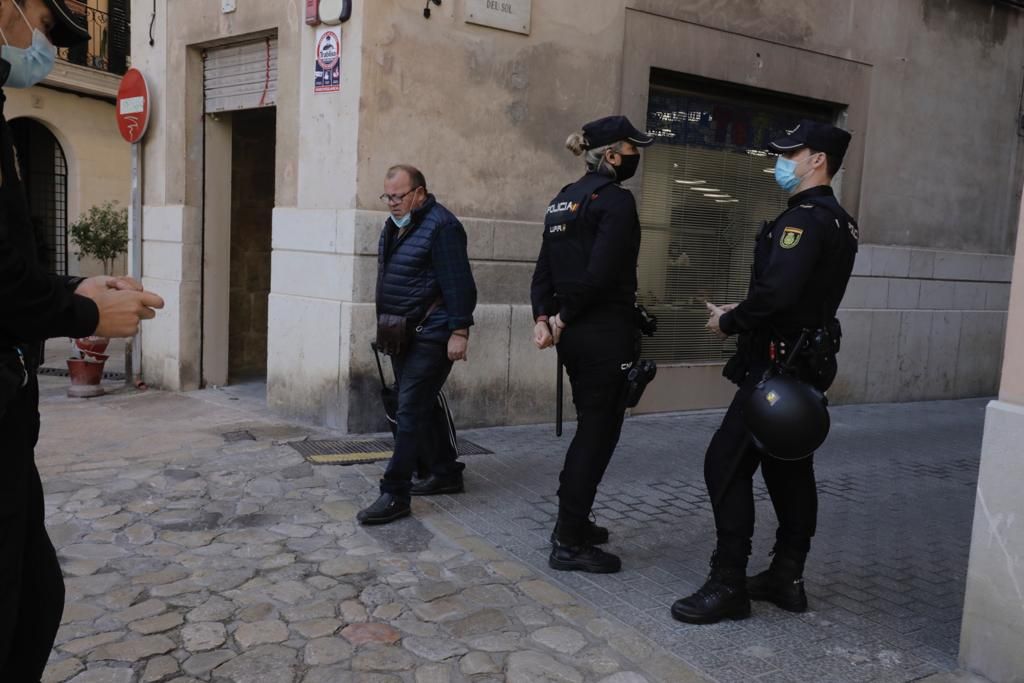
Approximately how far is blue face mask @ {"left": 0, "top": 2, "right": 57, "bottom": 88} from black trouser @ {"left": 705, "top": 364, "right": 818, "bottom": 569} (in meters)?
2.69

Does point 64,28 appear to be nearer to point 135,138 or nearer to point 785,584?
point 785,584

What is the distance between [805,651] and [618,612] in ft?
2.48

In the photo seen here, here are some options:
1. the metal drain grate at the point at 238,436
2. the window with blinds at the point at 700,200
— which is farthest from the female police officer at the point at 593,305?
the window with blinds at the point at 700,200

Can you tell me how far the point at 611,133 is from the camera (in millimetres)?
4059

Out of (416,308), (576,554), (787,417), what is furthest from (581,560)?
(416,308)

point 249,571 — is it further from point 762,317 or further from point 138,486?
point 762,317

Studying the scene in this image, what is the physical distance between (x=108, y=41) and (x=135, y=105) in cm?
1131

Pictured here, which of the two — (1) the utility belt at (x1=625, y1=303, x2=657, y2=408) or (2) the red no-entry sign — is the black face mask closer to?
(1) the utility belt at (x1=625, y1=303, x2=657, y2=408)

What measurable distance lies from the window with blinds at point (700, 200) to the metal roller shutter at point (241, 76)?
131 inches

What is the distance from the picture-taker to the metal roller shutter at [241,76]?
24.9 ft

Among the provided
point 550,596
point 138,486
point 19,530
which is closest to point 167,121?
point 138,486

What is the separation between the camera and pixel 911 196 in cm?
960

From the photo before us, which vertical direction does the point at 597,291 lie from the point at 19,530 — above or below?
above

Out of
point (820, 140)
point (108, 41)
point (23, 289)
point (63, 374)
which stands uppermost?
point (108, 41)
